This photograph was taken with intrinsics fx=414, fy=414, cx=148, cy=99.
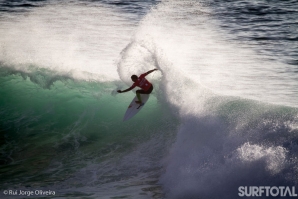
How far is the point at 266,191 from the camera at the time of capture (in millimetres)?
7078

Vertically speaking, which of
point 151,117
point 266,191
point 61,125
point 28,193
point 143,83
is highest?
point 143,83

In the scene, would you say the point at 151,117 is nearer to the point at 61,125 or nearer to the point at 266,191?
the point at 61,125

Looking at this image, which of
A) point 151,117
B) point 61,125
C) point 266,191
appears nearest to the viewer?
point 266,191

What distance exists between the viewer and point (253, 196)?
23.3 feet

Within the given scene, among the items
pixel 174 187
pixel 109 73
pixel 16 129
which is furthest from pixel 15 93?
pixel 174 187

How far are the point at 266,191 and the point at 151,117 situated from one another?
5195 millimetres

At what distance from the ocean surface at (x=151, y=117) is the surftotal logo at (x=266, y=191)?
0.10 meters

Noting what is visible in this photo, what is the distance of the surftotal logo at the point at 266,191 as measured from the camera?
684 centimetres

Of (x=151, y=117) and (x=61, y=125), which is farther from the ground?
(x=151, y=117)

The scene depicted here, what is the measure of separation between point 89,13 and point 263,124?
2279 centimetres

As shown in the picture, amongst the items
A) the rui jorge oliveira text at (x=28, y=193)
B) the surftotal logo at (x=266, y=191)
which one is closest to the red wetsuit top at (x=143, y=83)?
the rui jorge oliveira text at (x=28, y=193)

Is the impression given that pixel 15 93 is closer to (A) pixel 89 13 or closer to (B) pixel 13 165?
(B) pixel 13 165

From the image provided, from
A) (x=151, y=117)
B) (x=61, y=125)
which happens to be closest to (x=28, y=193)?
(x=61, y=125)

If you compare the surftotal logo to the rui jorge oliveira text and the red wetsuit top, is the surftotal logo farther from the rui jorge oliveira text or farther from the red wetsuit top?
the red wetsuit top
